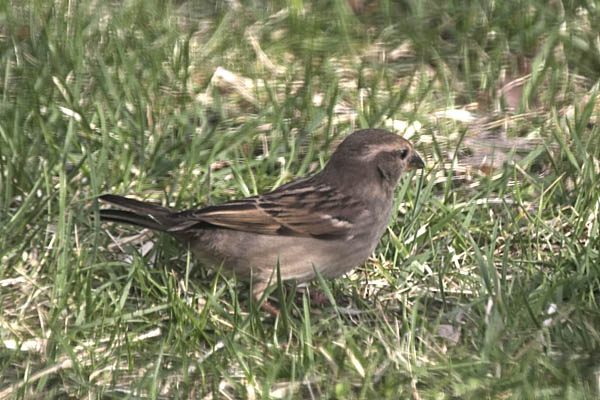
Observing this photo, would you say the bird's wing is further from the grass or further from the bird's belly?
the grass

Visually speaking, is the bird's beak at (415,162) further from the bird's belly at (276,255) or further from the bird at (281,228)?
the bird's belly at (276,255)

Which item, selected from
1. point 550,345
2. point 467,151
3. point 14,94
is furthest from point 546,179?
point 14,94

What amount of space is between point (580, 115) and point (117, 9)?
9.89 ft

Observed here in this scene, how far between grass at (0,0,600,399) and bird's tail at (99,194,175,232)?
158 mm

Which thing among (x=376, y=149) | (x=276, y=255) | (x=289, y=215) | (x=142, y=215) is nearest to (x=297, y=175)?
(x=376, y=149)

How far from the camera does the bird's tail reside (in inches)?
212

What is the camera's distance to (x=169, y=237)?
5.69 meters

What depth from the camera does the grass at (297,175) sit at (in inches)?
180

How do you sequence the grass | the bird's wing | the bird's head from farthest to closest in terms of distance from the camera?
the bird's head, the bird's wing, the grass

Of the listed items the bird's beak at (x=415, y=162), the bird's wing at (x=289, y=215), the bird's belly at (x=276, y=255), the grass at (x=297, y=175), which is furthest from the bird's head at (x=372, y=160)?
the bird's belly at (x=276, y=255)

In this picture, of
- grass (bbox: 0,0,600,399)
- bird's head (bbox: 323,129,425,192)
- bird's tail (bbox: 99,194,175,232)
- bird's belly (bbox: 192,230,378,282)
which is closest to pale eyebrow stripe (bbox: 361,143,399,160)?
bird's head (bbox: 323,129,425,192)

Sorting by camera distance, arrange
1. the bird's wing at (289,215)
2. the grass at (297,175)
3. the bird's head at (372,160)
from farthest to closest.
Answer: the bird's head at (372,160), the bird's wing at (289,215), the grass at (297,175)

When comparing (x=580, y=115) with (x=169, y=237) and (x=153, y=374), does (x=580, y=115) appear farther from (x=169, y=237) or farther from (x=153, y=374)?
(x=153, y=374)

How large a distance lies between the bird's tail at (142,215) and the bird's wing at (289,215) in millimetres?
68
